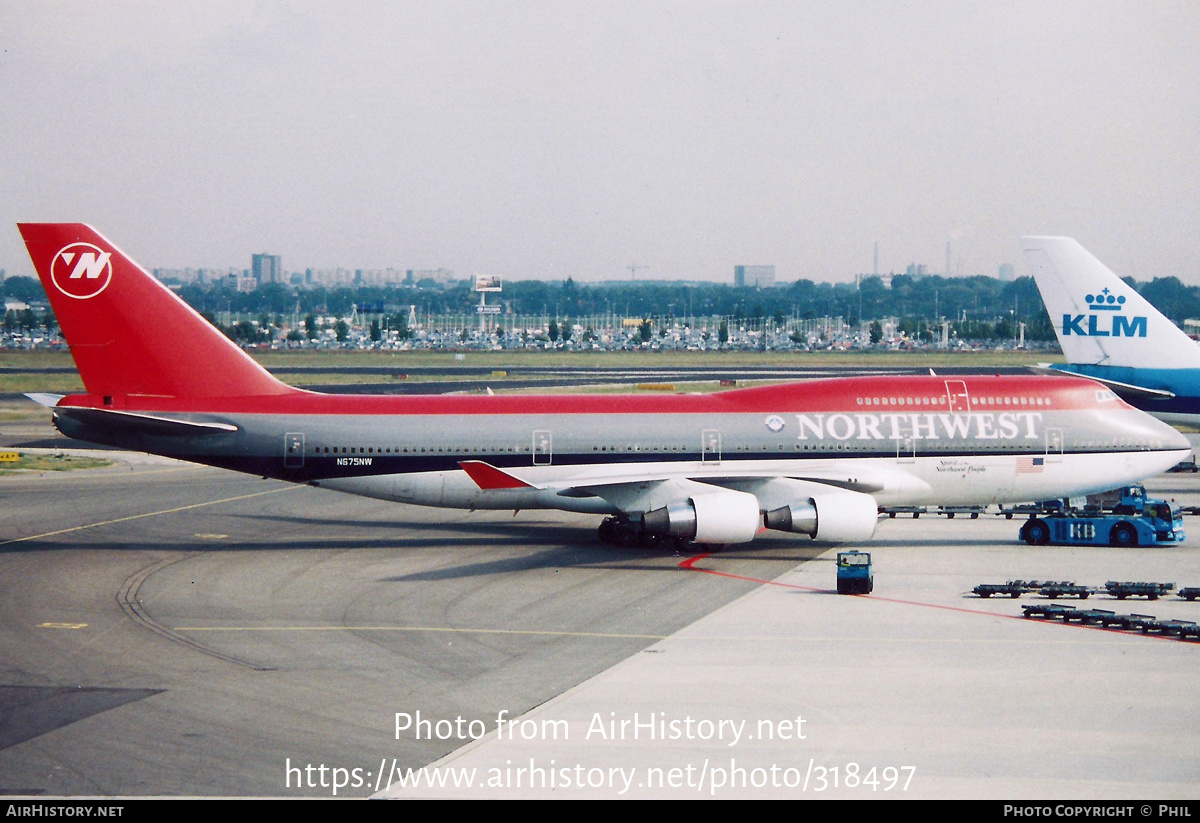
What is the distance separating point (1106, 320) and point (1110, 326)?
0.31 m

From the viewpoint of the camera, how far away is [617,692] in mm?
23250

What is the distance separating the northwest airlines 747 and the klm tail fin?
25.2 ft

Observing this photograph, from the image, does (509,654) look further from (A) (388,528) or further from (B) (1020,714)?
(A) (388,528)

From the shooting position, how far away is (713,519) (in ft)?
121

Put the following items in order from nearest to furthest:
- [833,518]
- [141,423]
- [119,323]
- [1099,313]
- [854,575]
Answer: [854,575] < [833,518] < [141,423] < [119,323] < [1099,313]

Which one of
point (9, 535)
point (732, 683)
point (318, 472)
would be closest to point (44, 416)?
point (9, 535)

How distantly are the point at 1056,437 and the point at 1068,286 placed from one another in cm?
981

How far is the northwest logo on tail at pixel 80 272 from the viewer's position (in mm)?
39094

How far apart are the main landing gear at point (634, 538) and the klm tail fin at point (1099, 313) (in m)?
18.9

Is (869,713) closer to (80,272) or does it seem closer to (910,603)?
(910,603)

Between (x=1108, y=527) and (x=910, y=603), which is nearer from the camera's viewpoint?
(x=910, y=603)

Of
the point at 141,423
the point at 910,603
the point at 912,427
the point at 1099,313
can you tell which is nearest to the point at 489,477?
the point at 141,423

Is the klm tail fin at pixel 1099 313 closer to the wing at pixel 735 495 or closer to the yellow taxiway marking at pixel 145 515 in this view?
the wing at pixel 735 495

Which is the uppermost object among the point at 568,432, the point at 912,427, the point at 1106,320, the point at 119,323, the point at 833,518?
the point at 1106,320
